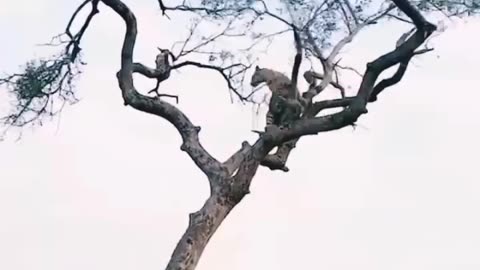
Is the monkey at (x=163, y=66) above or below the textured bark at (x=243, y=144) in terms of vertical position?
above

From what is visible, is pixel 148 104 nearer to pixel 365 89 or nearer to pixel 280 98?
pixel 280 98

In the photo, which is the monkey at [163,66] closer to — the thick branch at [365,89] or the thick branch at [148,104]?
the thick branch at [148,104]

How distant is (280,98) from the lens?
5707 mm

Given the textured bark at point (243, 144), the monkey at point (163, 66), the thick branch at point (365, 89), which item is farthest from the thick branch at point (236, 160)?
the monkey at point (163, 66)

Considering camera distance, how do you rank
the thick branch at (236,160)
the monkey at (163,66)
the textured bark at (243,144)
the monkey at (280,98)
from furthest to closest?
the monkey at (163,66), the monkey at (280,98), the thick branch at (236,160), the textured bark at (243,144)

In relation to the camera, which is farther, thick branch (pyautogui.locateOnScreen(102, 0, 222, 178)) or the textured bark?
thick branch (pyautogui.locateOnScreen(102, 0, 222, 178))

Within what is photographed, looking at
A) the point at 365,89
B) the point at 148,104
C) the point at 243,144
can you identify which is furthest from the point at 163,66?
the point at 365,89

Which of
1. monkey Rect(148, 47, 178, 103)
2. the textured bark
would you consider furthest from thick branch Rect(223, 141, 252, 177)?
monkey Rect(148, 47, 178, 103)

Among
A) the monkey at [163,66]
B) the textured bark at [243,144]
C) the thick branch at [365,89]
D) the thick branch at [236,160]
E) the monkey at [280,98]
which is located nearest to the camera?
the thick branch at [365,89]

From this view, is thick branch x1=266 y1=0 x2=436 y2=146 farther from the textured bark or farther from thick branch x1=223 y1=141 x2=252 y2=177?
thick branch x1=223 y1=141 x2=252 y2=177

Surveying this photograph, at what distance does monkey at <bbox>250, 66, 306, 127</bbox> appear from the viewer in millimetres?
5621

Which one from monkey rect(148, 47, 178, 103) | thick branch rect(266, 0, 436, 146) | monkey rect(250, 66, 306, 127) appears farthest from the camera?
monkey rect(148, 47, 178, 103)

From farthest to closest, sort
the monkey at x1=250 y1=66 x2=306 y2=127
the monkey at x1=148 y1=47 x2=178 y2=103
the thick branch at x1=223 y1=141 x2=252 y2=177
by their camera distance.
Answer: the monkey at x1=148 y1=47 x2=178 y2=103, the monkey at x1=250 y1=66 x2=306 y2=127, the thick branch at x1=223 y1=141 x2=252 y2=177

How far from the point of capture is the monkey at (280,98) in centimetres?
562
